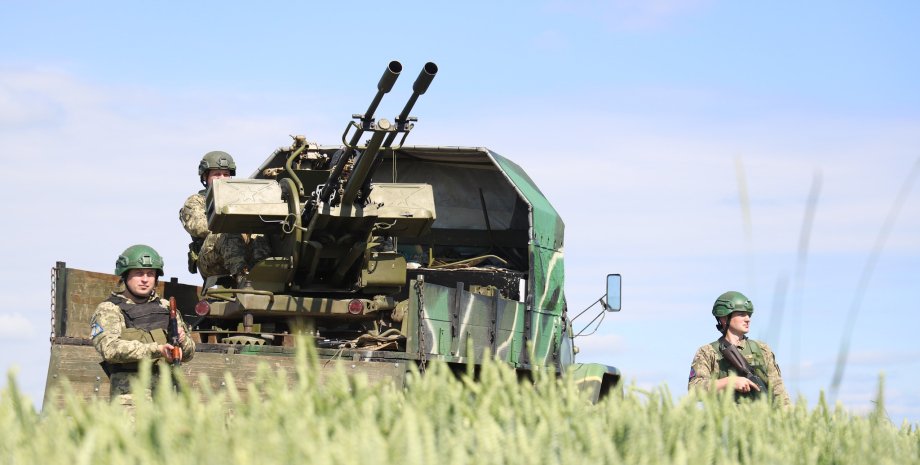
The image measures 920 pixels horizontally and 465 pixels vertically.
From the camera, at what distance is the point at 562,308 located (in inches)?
507

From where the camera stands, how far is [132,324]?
7.91 m

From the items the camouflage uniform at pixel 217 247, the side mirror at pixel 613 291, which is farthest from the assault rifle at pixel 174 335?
the side mirror at pixel 613 291

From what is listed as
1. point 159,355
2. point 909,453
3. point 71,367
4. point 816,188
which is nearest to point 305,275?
point 71,367

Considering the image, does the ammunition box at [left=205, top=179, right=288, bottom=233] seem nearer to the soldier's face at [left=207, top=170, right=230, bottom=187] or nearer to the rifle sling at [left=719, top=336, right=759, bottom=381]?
the soldier's face at [left=207, top=170, right=230, bottom=187]

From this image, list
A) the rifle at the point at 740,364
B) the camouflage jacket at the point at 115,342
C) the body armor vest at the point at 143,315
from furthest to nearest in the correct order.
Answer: the rifle at the point at 740,364
the body armor vest at the point at 143,315
the camouflage jacket at the point at 115,342

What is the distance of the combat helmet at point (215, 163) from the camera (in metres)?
11.2

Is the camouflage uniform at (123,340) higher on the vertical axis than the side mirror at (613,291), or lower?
lower

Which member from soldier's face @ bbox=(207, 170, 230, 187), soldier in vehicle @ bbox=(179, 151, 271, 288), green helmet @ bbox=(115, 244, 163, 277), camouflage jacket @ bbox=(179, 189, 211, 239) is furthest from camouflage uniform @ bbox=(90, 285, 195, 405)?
soldier's face @ bbox=(207, 170, 230, 187)

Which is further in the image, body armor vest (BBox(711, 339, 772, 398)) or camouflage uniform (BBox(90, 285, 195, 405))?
body armor vest (BBox(711, 339, 772, 398))

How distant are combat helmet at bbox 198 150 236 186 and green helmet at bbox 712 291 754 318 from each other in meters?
4.67

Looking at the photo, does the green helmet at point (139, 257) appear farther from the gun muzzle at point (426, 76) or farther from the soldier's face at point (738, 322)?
the soldier's face at point (738, 322)

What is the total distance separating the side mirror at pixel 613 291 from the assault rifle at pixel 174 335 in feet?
18.4

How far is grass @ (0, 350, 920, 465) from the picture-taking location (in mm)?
3107

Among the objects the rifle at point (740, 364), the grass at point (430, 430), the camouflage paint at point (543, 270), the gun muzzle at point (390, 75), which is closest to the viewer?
the grass at point (430, 430)
